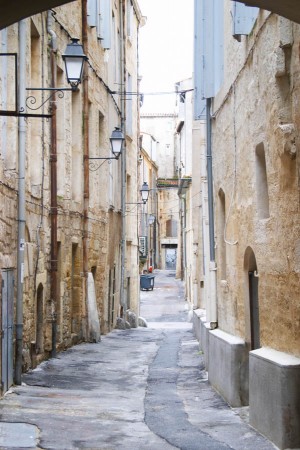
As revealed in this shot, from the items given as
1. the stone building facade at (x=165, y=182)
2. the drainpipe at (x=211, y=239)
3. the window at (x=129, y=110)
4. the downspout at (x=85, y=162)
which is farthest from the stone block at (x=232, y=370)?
the stone building facade at (x=165, y=182)

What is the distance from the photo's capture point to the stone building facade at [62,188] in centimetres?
1073

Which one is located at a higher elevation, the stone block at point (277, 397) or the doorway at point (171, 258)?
the doorway at point (171, 258)

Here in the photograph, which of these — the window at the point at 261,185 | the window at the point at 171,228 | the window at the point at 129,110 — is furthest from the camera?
the window at the point at 171,228

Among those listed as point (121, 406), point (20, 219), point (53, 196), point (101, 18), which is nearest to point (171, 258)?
point (101, 18)

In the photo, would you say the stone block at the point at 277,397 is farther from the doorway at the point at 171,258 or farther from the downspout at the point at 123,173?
the doorway at the point at 171,258

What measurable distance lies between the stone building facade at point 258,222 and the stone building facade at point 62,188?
2258 mm

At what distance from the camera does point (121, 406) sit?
978 centimetres

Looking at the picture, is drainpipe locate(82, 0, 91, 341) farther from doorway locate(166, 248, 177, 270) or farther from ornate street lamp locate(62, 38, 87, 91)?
doorway locate(166, 248, 177, 270)

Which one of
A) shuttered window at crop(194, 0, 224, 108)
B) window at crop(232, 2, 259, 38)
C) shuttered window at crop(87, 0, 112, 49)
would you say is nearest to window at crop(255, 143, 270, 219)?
window at crop(232, 2, 259, 38)

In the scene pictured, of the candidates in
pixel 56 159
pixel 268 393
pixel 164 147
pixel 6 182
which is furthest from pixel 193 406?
pixel 164 147

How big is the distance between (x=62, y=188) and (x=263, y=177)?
21.7 ft

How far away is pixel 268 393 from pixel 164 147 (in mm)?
62762

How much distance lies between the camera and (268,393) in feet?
24.6

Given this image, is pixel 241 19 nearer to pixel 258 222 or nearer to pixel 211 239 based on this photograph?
pixel 258 222
